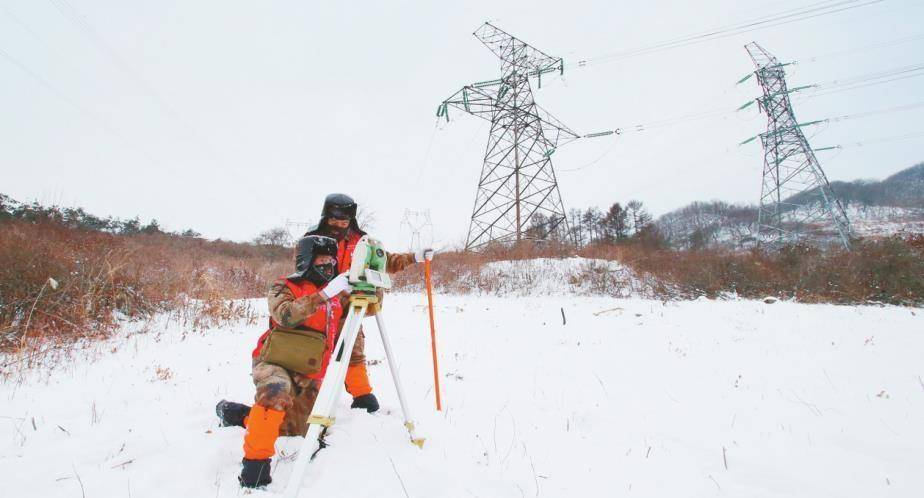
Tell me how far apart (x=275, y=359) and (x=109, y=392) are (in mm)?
2970

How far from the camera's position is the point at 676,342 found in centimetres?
615

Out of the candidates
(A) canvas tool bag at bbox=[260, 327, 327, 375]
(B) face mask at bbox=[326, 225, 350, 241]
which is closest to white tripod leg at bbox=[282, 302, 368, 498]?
(A) canvas tool bag at bbox=[260, 327, 327, 375]

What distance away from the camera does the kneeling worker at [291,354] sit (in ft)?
7.00

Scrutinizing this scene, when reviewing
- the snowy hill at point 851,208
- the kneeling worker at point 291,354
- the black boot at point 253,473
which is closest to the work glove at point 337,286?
the kneeling worker at point 291,354

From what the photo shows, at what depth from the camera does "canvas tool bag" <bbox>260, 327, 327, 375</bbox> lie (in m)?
2.46

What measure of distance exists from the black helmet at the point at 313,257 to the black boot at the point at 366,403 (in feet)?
4.18

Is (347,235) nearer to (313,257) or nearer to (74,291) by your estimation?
(313,257)

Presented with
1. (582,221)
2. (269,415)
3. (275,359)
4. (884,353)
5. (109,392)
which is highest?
(582,221)

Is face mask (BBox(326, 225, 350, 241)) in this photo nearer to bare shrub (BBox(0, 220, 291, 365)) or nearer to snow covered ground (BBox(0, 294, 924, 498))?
snow covered ground (BBox(0, 294, 924, 498))

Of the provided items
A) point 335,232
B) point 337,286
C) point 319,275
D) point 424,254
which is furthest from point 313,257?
point 424,254

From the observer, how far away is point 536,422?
3.26 m

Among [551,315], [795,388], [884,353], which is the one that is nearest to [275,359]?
[795,388]

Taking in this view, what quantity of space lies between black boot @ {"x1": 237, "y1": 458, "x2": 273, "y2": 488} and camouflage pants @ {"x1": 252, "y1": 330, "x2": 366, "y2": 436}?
32cm

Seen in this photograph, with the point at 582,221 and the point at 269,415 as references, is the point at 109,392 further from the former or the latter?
the point at 582,221
